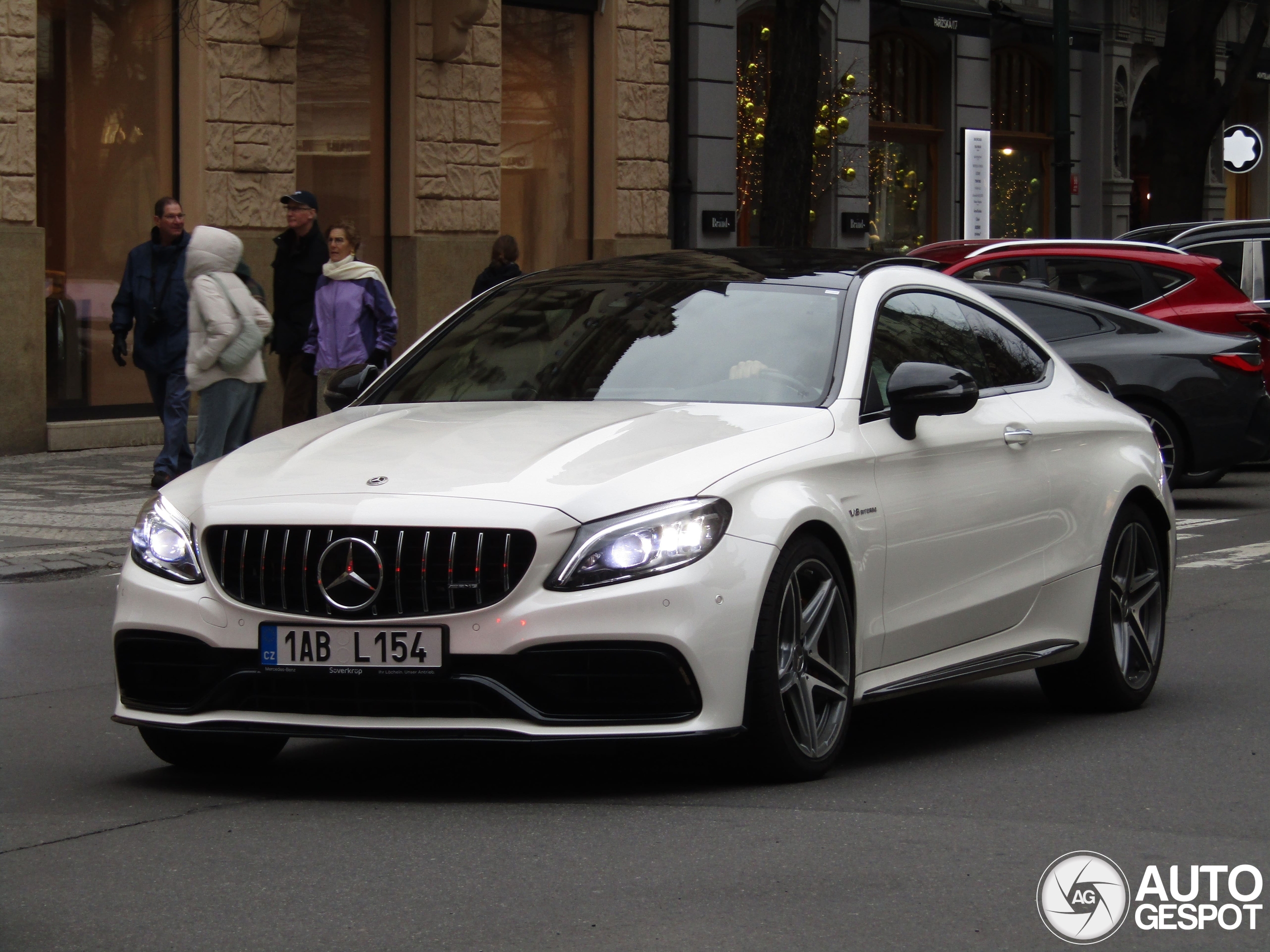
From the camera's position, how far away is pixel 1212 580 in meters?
11.7

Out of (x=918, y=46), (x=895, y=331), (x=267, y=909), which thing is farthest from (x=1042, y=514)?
(x=918, y=46)

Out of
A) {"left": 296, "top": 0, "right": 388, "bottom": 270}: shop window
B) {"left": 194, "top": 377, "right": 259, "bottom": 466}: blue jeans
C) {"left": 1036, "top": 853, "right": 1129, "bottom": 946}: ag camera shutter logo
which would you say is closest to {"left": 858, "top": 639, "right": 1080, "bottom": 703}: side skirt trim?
{"left": 1036, "top": 853, "right": 1129, "bottom": 946}: ag camera shutter logo

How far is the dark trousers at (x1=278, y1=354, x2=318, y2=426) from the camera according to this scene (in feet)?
52.0

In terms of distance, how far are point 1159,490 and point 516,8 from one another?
17151mm

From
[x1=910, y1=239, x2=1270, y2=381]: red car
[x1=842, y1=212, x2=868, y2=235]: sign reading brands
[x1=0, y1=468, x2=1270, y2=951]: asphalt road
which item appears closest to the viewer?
[x1=0, y1=468, x2=1270, y2=951]: asphalt road

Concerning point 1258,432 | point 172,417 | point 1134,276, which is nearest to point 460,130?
point 172,417

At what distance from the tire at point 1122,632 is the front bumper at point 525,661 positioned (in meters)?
2.19

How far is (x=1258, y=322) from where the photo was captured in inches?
682

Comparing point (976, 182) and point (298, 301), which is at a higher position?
point (976, 182)

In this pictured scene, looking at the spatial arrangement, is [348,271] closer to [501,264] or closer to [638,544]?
[501,264]

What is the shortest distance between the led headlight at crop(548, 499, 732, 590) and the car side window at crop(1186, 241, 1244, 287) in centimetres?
1464

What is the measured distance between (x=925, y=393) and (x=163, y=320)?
10.0 meters

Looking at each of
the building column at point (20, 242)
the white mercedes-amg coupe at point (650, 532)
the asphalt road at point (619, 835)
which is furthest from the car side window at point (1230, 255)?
the white mercedes-amg coupe at point (650, 532)

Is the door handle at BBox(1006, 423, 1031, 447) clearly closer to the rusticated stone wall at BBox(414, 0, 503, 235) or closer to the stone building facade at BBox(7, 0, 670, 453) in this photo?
the stone building facade at BBox(7, 0, 670, 453)
